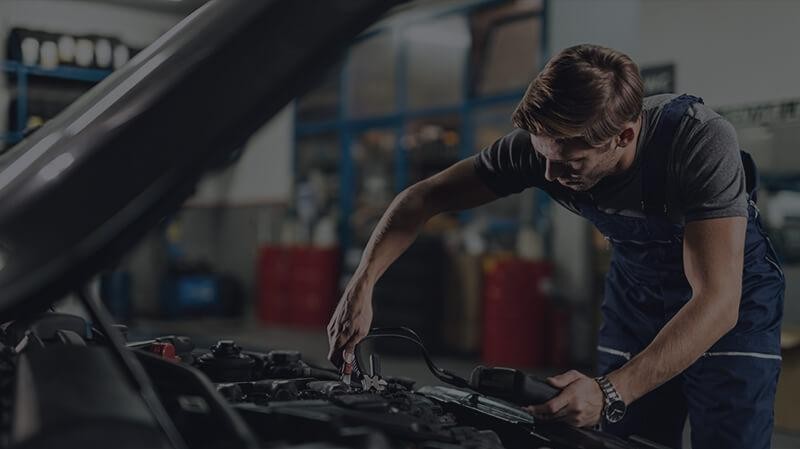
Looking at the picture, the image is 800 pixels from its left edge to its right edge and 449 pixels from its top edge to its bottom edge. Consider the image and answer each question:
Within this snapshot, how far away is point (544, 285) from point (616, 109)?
5.08 meters

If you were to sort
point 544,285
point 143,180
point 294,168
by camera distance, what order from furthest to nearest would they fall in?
point 294,168 < point 544,285 < point 143,180

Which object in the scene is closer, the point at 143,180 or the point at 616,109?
the point at 143,180

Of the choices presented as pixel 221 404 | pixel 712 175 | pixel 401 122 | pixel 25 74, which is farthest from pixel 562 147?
pixel 401 122

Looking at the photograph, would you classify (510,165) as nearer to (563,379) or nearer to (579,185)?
(579,185)

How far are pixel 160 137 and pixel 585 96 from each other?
833 mm

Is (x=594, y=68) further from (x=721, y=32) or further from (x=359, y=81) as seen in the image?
(x=359, y=81)

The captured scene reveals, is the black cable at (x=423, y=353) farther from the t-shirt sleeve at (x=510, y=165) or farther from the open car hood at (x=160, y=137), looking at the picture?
the open car hood at (x=160, y=137)

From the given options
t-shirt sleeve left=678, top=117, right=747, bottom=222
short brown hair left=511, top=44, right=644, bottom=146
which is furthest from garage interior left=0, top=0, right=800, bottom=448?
t-shirt sleeve left=678, top=117, right=747, bottom=222

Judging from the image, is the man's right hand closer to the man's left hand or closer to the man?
the man

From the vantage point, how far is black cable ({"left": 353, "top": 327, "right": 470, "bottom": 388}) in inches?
56.4

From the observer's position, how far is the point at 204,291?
32.1ft

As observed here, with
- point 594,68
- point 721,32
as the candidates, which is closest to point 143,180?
point 594,68

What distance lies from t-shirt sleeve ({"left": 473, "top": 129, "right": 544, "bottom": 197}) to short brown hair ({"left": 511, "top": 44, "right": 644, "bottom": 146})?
28cm

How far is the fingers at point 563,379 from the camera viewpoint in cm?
129
